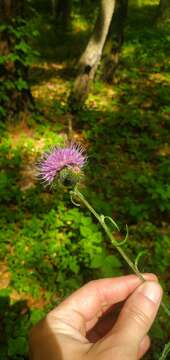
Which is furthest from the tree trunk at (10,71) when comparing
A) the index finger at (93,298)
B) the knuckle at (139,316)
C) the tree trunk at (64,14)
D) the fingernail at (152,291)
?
the tree trunk at (64,14)

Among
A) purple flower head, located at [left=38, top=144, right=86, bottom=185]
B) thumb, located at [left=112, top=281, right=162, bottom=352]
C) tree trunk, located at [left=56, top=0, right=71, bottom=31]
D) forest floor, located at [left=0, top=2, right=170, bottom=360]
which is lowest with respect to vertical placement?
forest floor, located at [left=0, top=2, right=170, bottom=360]

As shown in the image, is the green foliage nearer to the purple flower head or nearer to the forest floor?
the forest floor

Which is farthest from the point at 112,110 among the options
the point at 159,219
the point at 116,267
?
the point at 116,267

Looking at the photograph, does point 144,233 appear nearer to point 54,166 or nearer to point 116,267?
point 116,267

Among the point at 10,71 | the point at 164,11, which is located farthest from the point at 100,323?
the point at 164,11

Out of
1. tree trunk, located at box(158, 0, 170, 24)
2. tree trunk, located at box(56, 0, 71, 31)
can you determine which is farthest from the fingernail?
tree trunk, located at box(158, 0, 170, 24)

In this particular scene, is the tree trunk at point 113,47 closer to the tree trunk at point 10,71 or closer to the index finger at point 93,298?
the tree trunk at point 10,71
